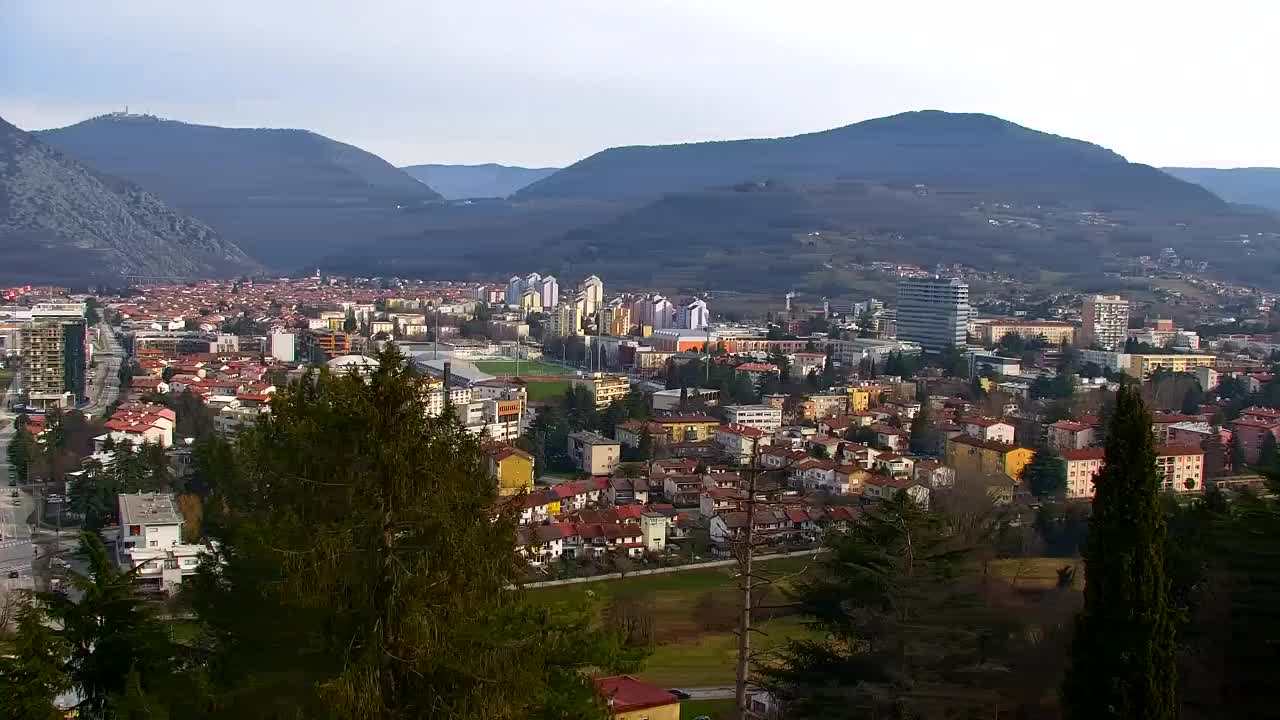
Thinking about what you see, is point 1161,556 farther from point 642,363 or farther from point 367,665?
point 642,363

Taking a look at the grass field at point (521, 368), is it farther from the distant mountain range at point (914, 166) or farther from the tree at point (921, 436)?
the distant mountain range at point (914, 166)

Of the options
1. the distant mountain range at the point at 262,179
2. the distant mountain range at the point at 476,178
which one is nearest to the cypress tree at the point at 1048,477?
the distant mountain range at the point at 262,179

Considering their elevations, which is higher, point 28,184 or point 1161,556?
point 28,184

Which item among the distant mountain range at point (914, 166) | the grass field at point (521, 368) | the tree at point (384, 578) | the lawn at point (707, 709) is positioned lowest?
the lawn at point (707, 709)

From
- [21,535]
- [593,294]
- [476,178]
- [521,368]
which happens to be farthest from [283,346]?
[476,178]

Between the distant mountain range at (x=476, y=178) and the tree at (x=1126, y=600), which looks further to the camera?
the distant mountain range at (x=476, y=178)

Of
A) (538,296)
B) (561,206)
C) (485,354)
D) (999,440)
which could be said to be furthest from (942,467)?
(561,206)
